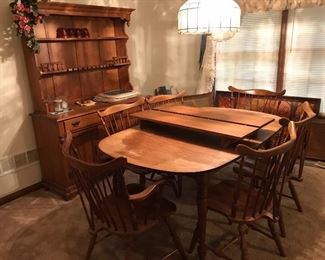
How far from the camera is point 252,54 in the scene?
3824 mm

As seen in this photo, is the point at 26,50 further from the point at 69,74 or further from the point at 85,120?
the point at 85,120

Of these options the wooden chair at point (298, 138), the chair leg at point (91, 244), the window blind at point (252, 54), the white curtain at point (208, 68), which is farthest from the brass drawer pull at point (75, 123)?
the window blind at point (252, 54)

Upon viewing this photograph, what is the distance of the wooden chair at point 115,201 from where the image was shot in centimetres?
144

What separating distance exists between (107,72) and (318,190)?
8.33 feet

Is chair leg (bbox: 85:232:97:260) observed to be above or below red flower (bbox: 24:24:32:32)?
below

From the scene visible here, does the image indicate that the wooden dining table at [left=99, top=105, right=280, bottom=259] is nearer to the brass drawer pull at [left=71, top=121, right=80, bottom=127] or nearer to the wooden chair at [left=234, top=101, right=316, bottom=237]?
the wooden chair at [left=234, top=101, right=316, bottom=237]

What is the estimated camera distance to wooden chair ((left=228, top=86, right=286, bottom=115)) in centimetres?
306

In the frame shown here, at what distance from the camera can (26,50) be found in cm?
265

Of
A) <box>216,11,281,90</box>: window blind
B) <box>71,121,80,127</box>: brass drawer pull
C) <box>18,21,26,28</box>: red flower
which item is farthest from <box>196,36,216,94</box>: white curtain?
<box>18,21,26,28</box>: red flower

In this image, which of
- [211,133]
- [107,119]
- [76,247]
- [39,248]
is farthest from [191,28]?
[39,248]

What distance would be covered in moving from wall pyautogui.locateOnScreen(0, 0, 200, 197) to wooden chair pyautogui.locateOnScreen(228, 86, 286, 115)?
3.33 feet

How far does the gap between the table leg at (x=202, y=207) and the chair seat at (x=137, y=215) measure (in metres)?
0.17

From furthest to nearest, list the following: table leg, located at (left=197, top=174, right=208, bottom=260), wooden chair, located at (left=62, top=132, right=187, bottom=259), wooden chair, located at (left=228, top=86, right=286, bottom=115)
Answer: wooden chair, located at (left=228, top=86, right=286, bottom=115) → table leg, located at (left=197, top=174, right=208, bottom=260) → wooden chair, located at (left=62, top=132, right=187, bottom=259)

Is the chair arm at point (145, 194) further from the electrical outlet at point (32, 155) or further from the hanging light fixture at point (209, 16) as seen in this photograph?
the electrical outlet at point (32, 155)
